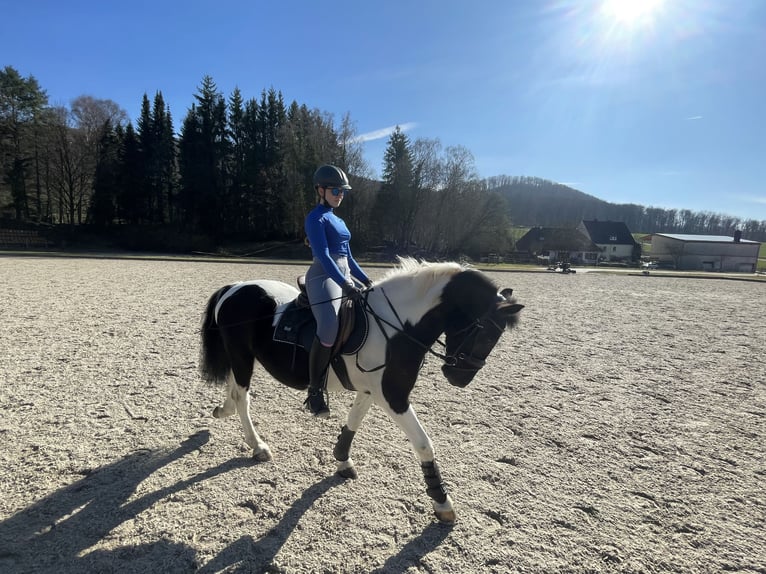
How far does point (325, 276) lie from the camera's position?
3199 mm

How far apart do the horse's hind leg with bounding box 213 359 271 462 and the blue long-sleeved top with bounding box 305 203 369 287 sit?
1572 millimetres

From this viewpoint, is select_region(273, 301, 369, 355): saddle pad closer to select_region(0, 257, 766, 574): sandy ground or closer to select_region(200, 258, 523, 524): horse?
select_region(200, 258, 523, 524): horse

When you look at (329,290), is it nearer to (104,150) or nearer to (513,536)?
(513,536)

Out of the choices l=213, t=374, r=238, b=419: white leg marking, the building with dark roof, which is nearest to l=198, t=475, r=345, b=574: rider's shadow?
l=213, t=374, r=238, b=419: white leg marking

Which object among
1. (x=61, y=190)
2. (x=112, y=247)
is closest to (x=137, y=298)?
(x=112, y=247)

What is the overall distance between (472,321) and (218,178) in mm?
48275

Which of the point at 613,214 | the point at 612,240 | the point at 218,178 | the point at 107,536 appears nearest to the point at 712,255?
the point at 612,240

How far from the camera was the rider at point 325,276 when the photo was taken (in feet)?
10.0

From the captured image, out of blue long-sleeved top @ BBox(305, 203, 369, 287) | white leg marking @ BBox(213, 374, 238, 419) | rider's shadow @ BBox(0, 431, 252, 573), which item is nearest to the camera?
rider's shadow @ BBox(0, 431, 252, 573)

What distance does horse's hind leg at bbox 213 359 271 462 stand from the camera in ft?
12.2

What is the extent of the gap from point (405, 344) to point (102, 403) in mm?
4116

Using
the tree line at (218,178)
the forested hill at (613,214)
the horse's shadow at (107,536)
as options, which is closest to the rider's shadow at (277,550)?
the horse's shadow at (107,536)

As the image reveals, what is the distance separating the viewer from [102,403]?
4.68m

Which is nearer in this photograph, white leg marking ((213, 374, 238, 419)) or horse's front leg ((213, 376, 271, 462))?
horse's front leg ((213, 376, 271, 462))
